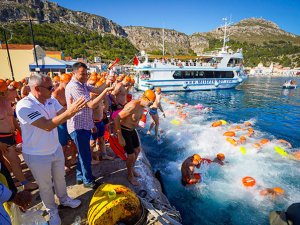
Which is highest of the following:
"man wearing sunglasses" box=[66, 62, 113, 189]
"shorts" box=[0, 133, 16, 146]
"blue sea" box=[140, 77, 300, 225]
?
"man wearing sunglasses" box=[66, 62, 113, 189]

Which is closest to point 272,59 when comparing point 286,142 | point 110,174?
point 286,142

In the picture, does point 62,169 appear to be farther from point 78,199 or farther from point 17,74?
point 17,74

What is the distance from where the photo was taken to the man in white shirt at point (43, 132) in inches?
82.7

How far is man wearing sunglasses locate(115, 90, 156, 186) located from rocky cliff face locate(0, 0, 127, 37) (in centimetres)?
7472

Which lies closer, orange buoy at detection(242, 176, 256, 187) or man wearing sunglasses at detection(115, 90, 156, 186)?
man wearing sunglasses at detection(115, 90, 156, 186)

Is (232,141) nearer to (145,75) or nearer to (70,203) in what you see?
(70,203)

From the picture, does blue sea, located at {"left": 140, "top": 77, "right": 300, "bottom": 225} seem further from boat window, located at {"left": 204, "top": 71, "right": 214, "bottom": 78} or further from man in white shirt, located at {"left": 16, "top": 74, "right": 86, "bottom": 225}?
boat window, located at {"left": 204, "top": 71, "right": 214, "bottom": 78}

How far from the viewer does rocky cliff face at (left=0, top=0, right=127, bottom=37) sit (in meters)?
90.9

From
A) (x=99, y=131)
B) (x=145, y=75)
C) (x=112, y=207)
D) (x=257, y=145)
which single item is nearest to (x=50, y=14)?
(x=145, y=75)

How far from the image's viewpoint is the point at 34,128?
2.35m

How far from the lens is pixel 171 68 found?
24.2 m

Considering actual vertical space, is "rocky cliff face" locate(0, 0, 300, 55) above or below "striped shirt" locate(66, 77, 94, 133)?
above

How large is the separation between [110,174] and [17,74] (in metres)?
29.2

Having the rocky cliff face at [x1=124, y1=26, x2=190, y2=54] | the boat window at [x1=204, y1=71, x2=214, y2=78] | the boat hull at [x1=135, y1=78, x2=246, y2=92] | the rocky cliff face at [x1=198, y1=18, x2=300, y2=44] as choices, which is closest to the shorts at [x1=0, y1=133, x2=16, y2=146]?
the boat hull at [x1=135, y1=78, x2=246, y2=92]
